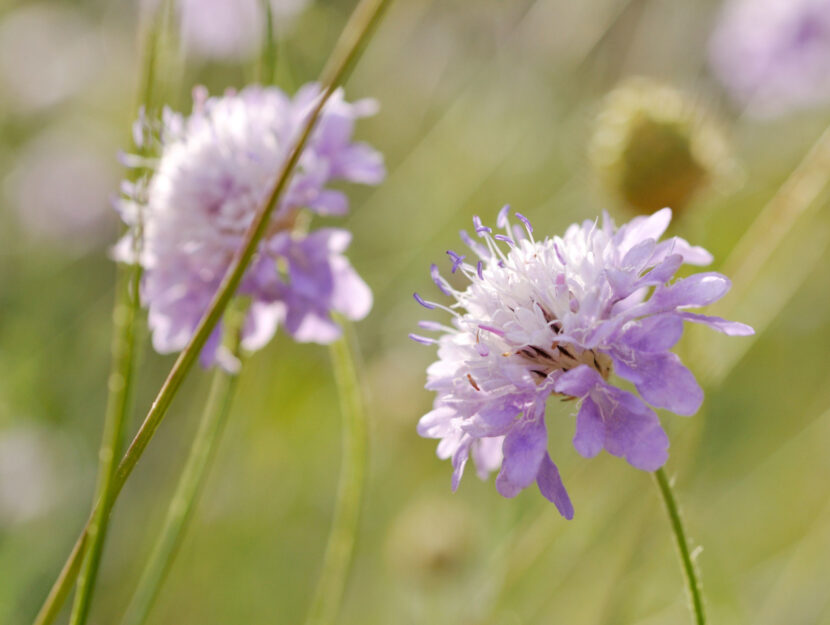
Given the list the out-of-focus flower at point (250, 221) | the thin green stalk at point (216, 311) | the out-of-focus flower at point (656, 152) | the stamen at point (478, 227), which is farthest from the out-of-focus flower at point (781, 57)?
the thin green stalk at point (216, 311)

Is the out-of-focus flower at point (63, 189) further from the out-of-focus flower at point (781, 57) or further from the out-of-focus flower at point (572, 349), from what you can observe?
the out-of-focus flower at point (572, 349)

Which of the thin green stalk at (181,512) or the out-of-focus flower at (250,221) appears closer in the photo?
the thin green stalk at (181,512)

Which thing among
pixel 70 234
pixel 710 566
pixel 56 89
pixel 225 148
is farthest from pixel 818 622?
pixel 56 89

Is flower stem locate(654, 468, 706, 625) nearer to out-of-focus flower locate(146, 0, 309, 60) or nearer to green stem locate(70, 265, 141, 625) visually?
green stem locate(70, 265, 141, 625)

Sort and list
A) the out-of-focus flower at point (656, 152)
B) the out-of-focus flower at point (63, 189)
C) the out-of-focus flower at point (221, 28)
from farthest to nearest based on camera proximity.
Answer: the out-of-focus flower at point (63, 189)
the out-of-focus flower at point (221, 28)
the out-of-focus flower at point (656, 152)

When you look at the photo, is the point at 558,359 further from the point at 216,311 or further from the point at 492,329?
the point at 216,311

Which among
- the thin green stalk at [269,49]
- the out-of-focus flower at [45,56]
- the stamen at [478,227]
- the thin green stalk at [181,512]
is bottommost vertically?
the thin green stalk at [181,512]
